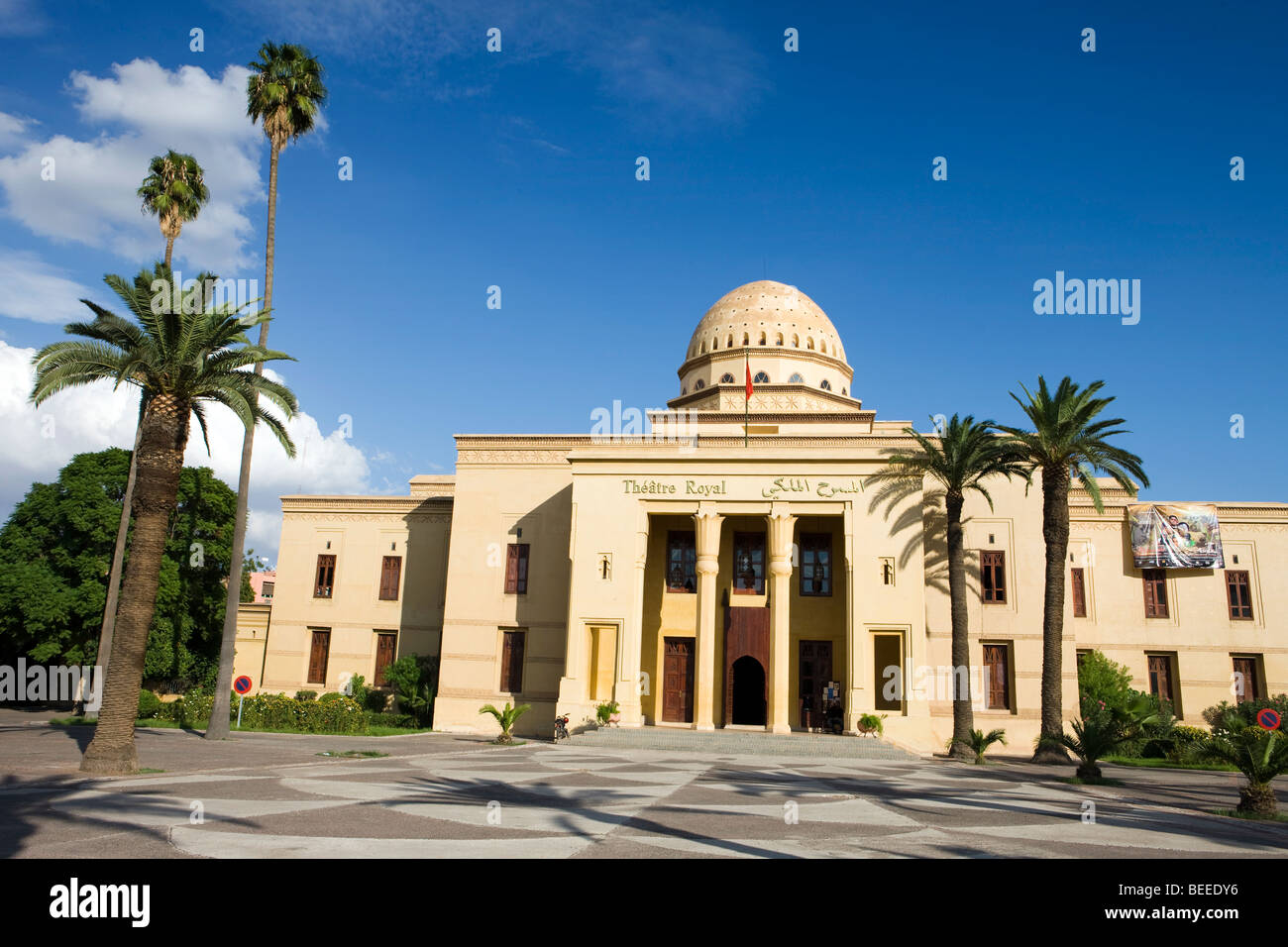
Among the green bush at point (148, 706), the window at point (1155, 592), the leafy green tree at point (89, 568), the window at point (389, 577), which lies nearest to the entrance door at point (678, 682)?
the window at point (389, 577)

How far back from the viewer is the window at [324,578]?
37688 millimetres

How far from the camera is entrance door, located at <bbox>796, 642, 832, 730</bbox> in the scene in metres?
29.9

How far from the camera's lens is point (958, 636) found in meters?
27.5

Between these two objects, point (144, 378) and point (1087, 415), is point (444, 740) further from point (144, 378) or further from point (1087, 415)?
point (1087, 415)

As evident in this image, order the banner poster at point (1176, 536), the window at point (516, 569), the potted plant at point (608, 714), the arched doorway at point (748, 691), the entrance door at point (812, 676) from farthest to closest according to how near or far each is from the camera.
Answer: the window at point (516, 569), the banner poster at point (1176, 536), the arched doorway at point (748, 691), the entrance door at point (812, 676), the potted plant at point (608, 714)

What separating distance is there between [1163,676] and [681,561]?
19385mm

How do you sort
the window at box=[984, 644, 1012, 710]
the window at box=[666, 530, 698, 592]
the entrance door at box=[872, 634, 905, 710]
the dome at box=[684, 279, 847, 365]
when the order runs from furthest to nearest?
the dome at box=[684, 279, 847, 365]
the window at box=[666, 530, 698, 592]
the window at box=[984, 644, 1012, 710]
the entrance door at box=[872, 634, 905, 710]

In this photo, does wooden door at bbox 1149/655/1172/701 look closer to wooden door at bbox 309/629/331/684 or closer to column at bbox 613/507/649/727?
column at bbox 613/507/649/727

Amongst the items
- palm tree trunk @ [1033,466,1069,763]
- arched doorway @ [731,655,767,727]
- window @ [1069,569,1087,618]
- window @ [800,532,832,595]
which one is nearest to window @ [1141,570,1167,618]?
window @ [1069,569,1087,618]

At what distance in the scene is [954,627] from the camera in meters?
27.5

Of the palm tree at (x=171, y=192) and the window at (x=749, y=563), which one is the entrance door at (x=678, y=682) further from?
the palm tree at (x=171, y=192)

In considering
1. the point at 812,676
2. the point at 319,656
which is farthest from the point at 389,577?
the point at 812,676

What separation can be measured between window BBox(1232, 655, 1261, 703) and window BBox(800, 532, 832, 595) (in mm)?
16683

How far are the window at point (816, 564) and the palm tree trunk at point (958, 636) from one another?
14.3 feet
